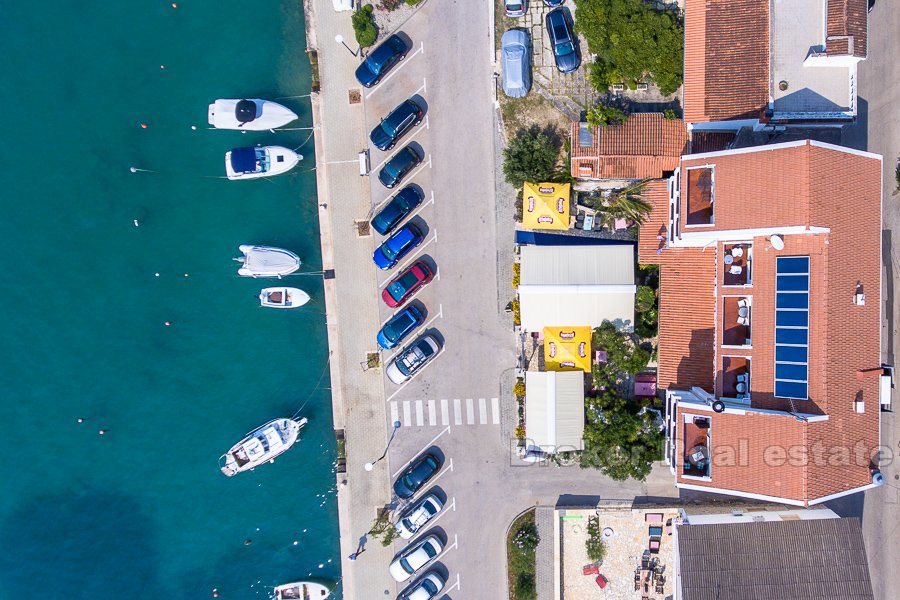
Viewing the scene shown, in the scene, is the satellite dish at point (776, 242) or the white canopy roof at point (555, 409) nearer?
the satellite dish at point (776, 242)

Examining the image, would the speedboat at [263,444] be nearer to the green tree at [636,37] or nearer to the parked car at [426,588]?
the parked car at [426,588]

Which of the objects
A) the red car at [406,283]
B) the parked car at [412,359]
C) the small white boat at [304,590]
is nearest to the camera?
the red car at [406,283]

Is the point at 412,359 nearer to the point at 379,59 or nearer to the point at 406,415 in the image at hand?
the point at 406,415

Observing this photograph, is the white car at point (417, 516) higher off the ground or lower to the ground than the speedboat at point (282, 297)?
lower

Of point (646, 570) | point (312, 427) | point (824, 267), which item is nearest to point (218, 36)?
point (312, 427)

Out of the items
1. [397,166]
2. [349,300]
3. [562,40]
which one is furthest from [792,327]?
[349,300]

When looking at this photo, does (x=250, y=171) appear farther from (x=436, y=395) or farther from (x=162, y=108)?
(x=436, y=395)

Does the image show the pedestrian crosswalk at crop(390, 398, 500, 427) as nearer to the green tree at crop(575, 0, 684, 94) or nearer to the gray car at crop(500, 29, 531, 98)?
the gray car at crop(500, 29, 531, 98)

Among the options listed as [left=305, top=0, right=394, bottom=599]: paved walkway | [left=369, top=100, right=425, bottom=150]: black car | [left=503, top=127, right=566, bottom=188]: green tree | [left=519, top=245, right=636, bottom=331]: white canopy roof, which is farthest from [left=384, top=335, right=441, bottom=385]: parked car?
[left=369, top=100, right=425, bottom=150]: black car

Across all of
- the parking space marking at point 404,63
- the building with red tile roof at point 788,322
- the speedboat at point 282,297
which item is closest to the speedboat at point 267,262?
the speedboat at point 282,297
